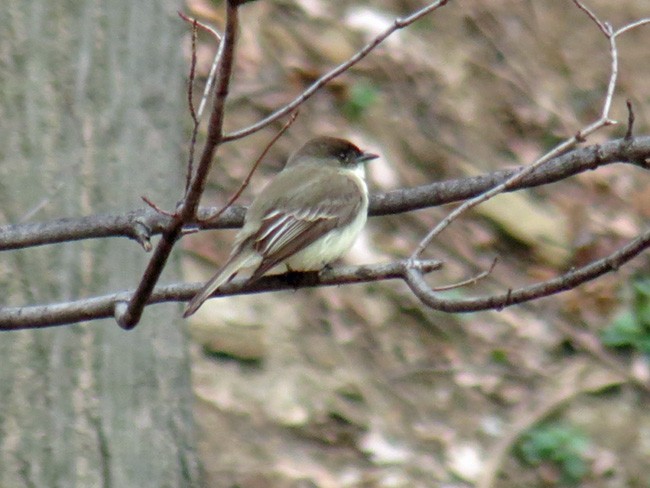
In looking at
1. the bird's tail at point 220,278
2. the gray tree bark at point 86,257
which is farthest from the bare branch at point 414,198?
the gray tree bark at point 86,257

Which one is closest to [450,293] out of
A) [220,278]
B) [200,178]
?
[220,278]

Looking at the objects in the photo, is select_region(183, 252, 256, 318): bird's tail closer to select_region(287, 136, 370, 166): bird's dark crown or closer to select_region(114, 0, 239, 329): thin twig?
select_region(114, 0, 239, 329): thin twig

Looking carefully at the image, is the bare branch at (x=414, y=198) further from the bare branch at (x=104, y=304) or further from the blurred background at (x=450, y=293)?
the blurred background at (x=450, y=293)

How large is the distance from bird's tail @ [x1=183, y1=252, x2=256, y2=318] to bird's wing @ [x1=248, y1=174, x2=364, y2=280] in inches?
2.6

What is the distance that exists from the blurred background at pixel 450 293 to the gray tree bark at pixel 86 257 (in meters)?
2.09

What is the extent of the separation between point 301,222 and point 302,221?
0.04 feet

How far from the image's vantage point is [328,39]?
9.29 m

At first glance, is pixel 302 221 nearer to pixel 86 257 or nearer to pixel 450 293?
pixel 86 257

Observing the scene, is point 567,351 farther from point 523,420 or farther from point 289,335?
point 289,335

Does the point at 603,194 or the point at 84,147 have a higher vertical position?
the point at 603,194

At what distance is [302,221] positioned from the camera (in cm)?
455

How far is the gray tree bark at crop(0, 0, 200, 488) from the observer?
14.4ft

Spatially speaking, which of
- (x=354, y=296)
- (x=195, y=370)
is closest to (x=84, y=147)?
(x=195, y=370)

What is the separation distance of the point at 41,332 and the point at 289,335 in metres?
3.21
